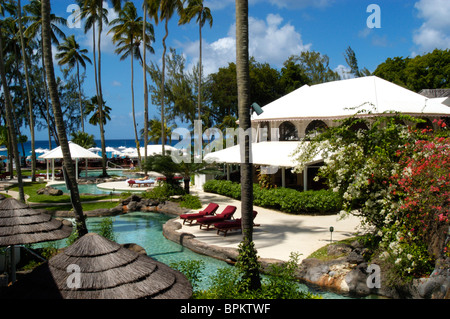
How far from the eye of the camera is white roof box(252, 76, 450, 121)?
1962 centimetres

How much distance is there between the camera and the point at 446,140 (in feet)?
26.7

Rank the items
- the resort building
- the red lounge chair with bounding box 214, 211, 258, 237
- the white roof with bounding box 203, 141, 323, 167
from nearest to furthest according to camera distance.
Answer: the red lounge chair with bounding box 214, 211, 258, 237 < the white roof with bounding box 203, 141, 323, 167 < the resort building

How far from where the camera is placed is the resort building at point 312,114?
63.8 ft

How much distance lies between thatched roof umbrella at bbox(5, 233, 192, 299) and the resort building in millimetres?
13633

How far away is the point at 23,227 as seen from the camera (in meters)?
7.96

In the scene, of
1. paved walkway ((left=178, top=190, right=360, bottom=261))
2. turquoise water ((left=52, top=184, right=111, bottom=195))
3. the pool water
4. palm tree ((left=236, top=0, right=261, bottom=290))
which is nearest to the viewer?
palm tree ((left=236, top=0, right=261, bottom=290))

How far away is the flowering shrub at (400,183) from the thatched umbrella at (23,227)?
22.0ft

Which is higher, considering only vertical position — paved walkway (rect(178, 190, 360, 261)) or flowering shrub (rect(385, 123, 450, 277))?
flowering shrub (rect(385, 123, 450, 277))

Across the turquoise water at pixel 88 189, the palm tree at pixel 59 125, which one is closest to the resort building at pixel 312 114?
the turquoise water at pixel 88 189
